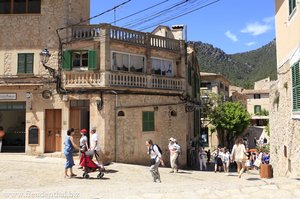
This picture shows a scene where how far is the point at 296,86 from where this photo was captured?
11.1 meters

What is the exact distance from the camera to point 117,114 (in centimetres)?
1977

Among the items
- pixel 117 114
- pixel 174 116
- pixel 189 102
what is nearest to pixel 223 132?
pixel 189 102

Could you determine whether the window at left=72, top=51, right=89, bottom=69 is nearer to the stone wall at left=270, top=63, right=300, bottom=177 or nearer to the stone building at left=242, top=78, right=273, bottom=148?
the stone wall at left=270, top=63, right=300, bottom=177

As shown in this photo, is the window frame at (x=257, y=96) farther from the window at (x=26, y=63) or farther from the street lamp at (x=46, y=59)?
the window at (x=26, y=63)

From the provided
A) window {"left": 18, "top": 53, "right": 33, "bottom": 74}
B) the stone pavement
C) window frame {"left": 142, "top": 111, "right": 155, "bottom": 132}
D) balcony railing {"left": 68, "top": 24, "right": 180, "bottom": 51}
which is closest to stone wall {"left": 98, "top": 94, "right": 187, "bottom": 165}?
window frame {"left": 142, "top": 111, "right": 155, "bottom": 132}

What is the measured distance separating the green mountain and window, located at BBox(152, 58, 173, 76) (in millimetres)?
111125

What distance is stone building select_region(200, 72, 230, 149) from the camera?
43503mm

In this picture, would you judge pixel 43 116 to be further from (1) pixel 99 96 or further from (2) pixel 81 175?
(2) pixel 81 175

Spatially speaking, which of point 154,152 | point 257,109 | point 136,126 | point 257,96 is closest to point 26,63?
point 136,126

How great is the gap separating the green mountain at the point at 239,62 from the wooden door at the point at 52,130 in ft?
379

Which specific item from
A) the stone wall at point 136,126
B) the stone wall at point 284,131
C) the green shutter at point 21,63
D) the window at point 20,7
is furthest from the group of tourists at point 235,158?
the window at point 20,7

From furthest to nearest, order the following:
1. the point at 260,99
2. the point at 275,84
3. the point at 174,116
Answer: the point at 260,99
the point at 174,116
the point at 275,84

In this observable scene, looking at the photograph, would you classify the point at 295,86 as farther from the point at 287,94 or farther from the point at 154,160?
the point at 154,160

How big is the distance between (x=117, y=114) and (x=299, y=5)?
11897 millimetres
